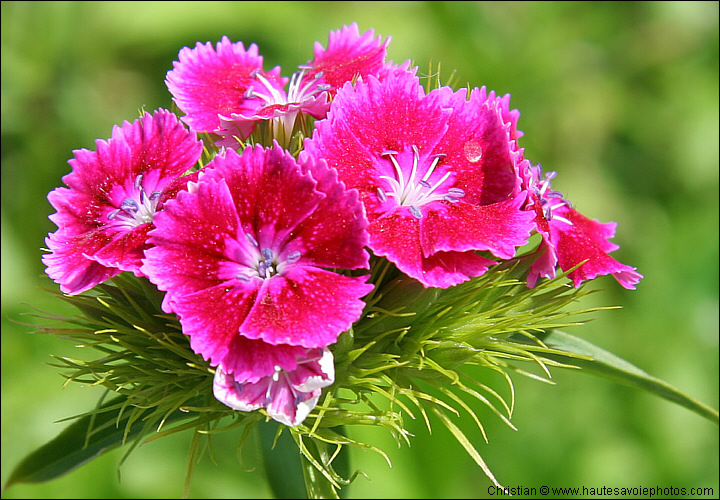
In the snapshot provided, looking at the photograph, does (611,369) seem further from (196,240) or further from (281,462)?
(196,240)

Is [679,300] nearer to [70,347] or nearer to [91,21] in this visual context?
[70,347]

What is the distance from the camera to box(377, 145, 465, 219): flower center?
150 cm

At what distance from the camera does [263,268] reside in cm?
139

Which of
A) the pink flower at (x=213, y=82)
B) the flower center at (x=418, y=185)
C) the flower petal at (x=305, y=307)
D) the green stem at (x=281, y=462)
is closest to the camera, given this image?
the flower petal at (x=305, y=307)

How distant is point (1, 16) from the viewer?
407 cm

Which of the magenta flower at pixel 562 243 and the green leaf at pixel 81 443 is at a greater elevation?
the magenta flower at pixel 562 243

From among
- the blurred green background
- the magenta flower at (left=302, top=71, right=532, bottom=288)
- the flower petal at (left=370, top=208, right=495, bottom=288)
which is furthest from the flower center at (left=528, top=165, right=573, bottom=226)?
the blurred green background

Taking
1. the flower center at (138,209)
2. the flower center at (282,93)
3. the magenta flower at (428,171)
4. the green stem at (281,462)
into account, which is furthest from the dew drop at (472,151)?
the green stem at (281,462)

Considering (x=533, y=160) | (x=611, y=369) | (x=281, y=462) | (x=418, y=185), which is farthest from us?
(x=533, y=160)

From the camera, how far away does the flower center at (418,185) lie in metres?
1.50

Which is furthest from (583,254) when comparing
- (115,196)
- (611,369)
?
(115,196)

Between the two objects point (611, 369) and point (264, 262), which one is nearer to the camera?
point (264, 262)

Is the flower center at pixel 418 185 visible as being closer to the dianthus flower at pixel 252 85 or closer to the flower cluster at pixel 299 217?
the flower cluster at pixel 299 217

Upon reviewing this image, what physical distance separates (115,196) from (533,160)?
2874 mm
